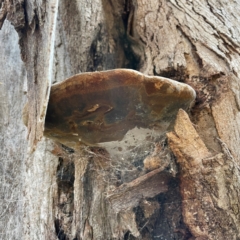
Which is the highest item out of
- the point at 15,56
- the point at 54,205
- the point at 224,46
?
the point at 224,46

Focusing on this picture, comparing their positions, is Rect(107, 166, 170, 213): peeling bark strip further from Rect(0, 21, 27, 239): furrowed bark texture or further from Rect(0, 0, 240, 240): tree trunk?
Rect(0, 21, 27, 239): furrowed bark texture

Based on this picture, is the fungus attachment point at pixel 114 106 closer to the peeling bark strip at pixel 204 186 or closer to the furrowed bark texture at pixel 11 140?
the peeling bark strip at pixel 204 186

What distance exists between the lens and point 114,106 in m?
0.88

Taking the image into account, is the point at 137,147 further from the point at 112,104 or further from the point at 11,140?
the point at 11,140

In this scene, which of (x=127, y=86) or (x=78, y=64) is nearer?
(x=127, y=86)

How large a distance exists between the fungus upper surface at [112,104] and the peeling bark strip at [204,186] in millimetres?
70

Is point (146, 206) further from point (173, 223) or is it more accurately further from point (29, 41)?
point (29, 41)

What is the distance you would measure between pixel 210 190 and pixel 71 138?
45 cm

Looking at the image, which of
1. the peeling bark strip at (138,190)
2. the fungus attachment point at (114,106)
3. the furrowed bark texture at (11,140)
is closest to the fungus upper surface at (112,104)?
the fungus attachment point at (114,106)

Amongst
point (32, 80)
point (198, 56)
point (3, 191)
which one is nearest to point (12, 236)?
point (3, 191)

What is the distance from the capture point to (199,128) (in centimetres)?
101

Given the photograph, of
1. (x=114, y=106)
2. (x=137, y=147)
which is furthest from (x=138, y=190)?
(x=114, y=106)

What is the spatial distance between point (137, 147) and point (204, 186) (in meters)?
0.27

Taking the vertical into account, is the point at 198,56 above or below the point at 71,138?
above
